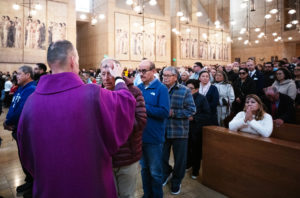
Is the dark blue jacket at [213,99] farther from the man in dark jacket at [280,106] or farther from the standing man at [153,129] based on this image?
the standing man at [153,129]

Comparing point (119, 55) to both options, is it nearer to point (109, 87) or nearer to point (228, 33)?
point (228, 33)

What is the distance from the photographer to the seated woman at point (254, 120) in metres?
3.07

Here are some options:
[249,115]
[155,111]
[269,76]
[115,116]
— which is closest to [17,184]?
[155,111]

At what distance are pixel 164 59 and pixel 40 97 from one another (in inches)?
718

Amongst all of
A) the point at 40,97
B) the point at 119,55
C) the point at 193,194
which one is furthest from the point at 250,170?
the point at 119,55

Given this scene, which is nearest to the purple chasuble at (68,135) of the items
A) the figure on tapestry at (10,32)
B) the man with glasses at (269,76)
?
the man with glasses at (269,76)

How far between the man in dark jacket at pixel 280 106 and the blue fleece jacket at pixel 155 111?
2.52m

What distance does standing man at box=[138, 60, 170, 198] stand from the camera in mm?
2619

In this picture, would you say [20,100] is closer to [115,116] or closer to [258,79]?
[115,116]

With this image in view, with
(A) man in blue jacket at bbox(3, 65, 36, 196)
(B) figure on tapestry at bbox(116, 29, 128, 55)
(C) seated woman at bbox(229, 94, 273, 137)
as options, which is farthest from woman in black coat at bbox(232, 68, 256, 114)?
(B) figure on tapestry at bbox(116, 29, 128, 55)

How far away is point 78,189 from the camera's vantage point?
123 centimetres

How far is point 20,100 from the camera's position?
3.10 metres

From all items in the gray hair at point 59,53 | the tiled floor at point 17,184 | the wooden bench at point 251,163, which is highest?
the gray hair at point 59,53

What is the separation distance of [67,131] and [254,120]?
2.68 metres
